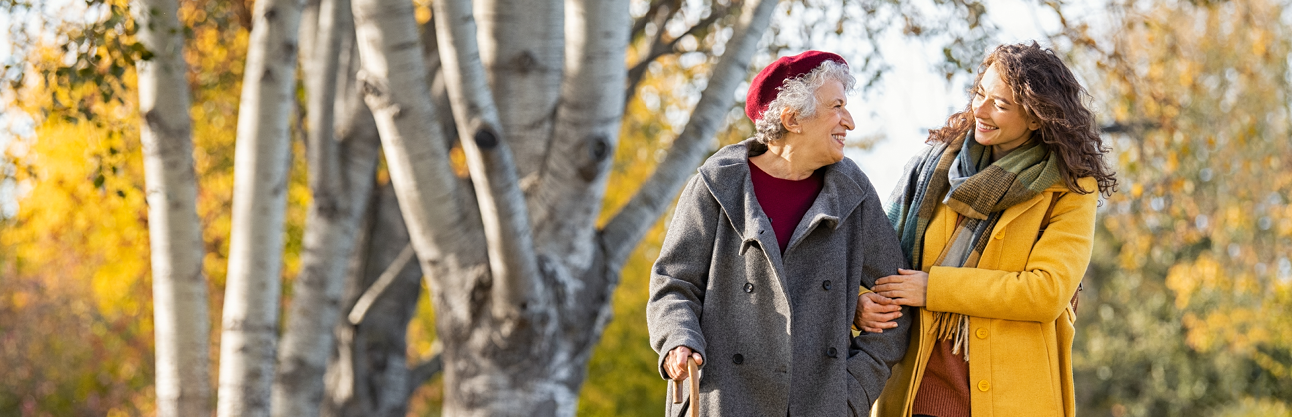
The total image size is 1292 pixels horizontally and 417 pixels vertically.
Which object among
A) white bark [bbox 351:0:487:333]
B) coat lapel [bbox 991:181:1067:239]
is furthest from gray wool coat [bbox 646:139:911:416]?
white bark [bbox 351:0:487:333]

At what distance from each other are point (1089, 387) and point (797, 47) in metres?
17.8

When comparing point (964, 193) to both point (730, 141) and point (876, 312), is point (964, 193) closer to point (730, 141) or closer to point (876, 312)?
point (876, 312)

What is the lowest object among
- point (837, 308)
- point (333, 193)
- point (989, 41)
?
point (837, 308)

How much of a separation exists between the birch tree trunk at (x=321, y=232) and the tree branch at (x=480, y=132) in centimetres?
212

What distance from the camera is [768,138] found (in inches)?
109

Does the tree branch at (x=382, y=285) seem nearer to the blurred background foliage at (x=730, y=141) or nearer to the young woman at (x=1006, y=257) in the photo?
the blurred background foliage at (x=730, y=141)

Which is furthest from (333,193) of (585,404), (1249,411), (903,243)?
(1249,411)

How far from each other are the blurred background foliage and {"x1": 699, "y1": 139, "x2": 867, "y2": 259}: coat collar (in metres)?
1.70

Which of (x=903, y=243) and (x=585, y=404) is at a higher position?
(x=903, y=243)

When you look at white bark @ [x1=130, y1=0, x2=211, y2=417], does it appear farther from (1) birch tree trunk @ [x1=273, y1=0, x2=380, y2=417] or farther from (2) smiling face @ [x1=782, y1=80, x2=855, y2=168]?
(2) smiling face @ [x1=782, y1=80, x2=855, y2=168]

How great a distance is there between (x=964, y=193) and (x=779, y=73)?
0.54 metres

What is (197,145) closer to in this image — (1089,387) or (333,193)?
(333,193)

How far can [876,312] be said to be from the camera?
2701mm

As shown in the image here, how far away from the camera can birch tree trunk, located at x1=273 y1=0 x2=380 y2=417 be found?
20.1 feet
